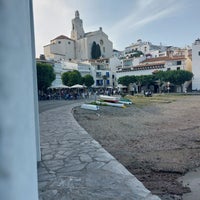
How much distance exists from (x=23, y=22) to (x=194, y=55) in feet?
207

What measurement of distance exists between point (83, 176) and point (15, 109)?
10.4 ft

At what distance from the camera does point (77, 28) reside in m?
93.5

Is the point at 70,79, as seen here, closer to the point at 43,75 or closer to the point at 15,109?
the point at 43,75

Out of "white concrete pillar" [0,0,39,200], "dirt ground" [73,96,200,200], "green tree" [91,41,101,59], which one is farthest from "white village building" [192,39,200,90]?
"white concrete pillar" [0,0,39,200]

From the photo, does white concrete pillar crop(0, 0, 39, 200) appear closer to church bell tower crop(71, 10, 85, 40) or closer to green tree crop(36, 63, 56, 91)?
green tree crop(36, 63, 56, 91)

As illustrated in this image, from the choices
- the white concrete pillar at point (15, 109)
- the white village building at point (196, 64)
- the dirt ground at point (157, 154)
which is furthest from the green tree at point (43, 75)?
the white village building at point (196, 64)

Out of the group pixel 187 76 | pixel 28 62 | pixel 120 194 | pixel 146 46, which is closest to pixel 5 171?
pixel 28 62

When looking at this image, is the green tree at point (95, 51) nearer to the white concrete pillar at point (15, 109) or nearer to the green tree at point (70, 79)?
the green tree at point (70, 79)

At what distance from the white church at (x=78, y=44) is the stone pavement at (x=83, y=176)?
252ft

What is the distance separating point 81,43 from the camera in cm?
8756

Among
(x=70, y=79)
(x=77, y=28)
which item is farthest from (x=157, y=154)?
(x=77, y=28)

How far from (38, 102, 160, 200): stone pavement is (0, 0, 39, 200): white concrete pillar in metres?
2.18

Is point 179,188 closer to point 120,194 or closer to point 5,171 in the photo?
point 120,194

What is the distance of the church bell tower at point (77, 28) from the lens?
305 ft
